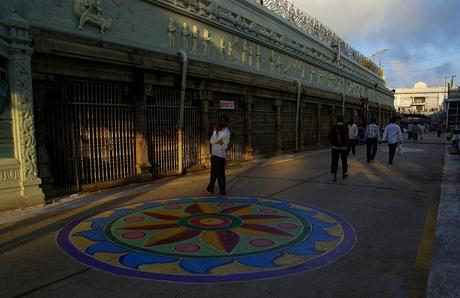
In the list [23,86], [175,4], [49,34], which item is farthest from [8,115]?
[175,4]

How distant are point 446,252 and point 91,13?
785 cm

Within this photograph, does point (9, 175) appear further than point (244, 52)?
No

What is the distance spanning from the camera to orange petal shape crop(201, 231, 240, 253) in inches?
184

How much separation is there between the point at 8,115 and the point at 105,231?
294 cm

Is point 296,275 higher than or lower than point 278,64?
lower

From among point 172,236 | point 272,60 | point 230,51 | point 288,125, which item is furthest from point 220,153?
point 288,125

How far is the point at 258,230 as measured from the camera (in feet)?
17.7

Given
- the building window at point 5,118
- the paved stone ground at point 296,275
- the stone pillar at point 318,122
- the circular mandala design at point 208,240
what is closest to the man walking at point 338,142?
the paved stone ground at point 296,275

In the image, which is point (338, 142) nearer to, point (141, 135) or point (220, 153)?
point (220, 153)

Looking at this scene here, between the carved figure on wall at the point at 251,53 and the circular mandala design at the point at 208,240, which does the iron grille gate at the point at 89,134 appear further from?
the carved figure on wall at the point at 251,53

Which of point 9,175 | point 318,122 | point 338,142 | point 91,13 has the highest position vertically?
point 91,13

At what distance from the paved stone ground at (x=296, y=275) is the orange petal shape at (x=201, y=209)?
1.18 m

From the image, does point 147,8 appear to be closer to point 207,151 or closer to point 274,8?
point 207,151

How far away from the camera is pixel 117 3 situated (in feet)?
28.8
